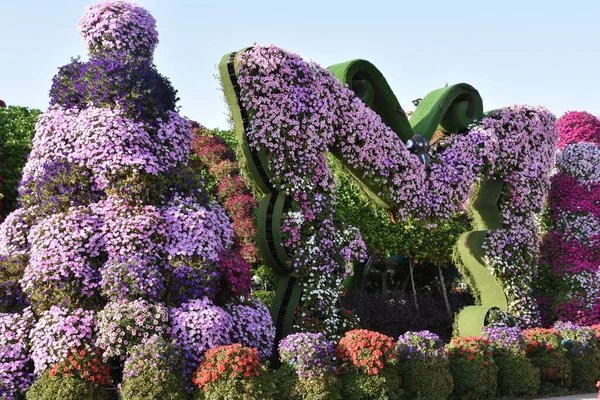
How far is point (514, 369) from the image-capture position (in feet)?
30.2

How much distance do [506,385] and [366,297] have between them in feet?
17.3

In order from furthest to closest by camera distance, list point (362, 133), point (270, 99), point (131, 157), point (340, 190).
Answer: point (340, 190)
point (362, 133)
point (270, 99)
point (131, 157)

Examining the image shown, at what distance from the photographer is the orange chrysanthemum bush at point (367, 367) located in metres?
7.29

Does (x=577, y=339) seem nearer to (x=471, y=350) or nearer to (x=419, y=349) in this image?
(x=471, y=350)

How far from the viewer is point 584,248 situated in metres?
13.0

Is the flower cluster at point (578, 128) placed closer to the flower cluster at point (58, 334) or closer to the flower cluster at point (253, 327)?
the flower cluster at point (253, 327)

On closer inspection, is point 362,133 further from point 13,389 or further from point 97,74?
point 13,389

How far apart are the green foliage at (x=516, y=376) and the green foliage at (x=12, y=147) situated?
7764 mm

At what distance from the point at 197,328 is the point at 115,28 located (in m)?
3.68

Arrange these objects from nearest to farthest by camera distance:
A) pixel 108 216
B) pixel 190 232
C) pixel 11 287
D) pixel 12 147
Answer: pixel 108 216, pixel 190 232, pixel 11 287, pixel 12 147

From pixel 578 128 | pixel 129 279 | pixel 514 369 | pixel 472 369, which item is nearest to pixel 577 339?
pixel 514 369

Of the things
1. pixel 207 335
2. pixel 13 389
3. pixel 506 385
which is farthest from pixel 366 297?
pixel 13 389

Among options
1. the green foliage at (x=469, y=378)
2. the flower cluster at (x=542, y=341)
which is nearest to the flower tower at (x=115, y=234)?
the green foliage at (x=469, y=378)

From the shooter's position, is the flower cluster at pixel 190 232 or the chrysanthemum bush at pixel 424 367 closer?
the flower cluster at pixel 190 232
